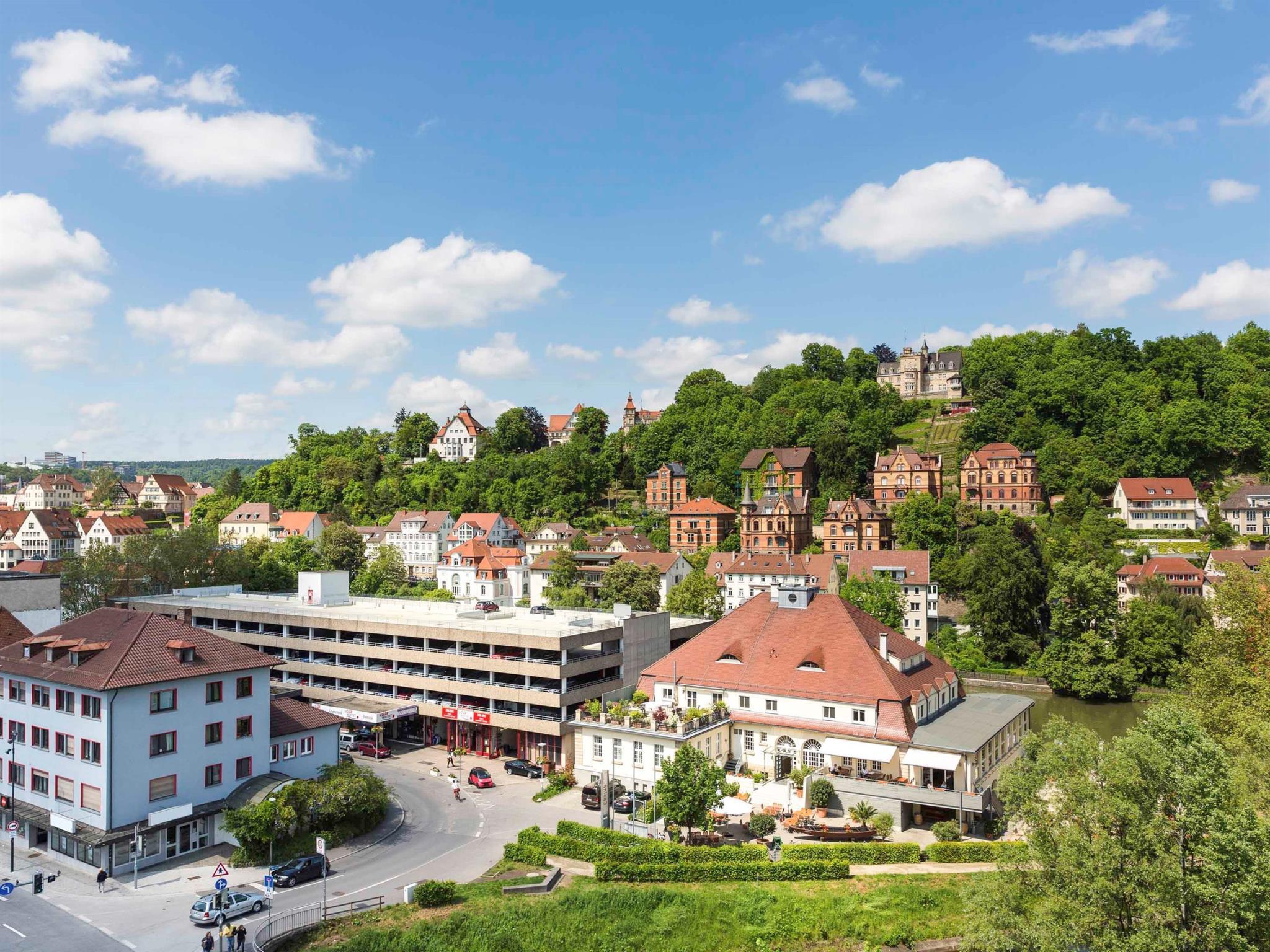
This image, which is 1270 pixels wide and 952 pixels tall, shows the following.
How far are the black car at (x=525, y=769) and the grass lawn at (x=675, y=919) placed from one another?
47.1 ft

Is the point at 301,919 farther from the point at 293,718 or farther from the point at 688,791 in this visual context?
the point at 688,791

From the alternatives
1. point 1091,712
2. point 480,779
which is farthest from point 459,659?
point 1091,712

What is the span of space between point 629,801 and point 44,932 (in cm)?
2096

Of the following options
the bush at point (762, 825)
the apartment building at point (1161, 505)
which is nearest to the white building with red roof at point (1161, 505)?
the apartment building at point (1161, 505)

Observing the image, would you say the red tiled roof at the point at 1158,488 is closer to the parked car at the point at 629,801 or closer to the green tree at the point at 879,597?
the green tree at the point at 879,597

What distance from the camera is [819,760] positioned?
127ft

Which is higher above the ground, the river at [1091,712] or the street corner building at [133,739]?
the street corner building at [133,739]

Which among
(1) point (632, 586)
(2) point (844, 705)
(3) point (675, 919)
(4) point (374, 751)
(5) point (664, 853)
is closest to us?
(3) point (675, 919)

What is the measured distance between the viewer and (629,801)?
3741cm

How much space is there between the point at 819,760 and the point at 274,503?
137415 millimetres

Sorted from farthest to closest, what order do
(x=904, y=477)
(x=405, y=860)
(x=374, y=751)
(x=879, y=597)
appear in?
(x=904, y=477) < (x=879, y=597) < (x=374, y=751) < (x=405, y=860)

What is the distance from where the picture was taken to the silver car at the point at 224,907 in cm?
2670

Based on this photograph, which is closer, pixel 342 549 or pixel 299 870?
pixel 299 870

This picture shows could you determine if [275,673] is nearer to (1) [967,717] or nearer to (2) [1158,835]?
(1) [967,717]
